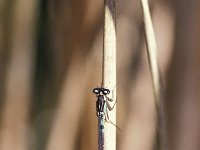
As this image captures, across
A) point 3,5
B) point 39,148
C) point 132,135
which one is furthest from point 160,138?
point 3,5

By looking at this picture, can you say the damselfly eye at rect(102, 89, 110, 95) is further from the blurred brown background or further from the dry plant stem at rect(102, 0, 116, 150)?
the blurred brown background

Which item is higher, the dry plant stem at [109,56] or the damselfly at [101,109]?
the dry plant stem at [109,56]

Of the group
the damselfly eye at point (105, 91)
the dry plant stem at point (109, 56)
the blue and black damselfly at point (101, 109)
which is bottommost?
the blue and black damselfly at point (101, 109)

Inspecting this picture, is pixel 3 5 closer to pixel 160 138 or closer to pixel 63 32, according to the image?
pixel 63 32

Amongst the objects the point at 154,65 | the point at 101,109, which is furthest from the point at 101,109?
the point at 154,65

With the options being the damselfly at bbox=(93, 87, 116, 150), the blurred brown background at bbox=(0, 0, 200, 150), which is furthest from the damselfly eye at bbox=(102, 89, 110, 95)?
the blurred brown background at bbox=(0, 0, 200, 150)

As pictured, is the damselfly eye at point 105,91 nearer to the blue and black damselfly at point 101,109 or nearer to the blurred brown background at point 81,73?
the blue and black damselfly at point 101,109

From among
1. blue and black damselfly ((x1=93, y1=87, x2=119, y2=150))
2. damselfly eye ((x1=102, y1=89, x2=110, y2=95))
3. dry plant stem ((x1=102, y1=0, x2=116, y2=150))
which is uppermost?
dry plant stem ((x1=102, y1=0, x2=116, y2=150))

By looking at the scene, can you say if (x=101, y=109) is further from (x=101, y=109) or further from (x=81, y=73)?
(x=81, y=73)

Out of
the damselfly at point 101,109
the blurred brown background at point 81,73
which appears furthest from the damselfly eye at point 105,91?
the blurred brown background at point 81,73
